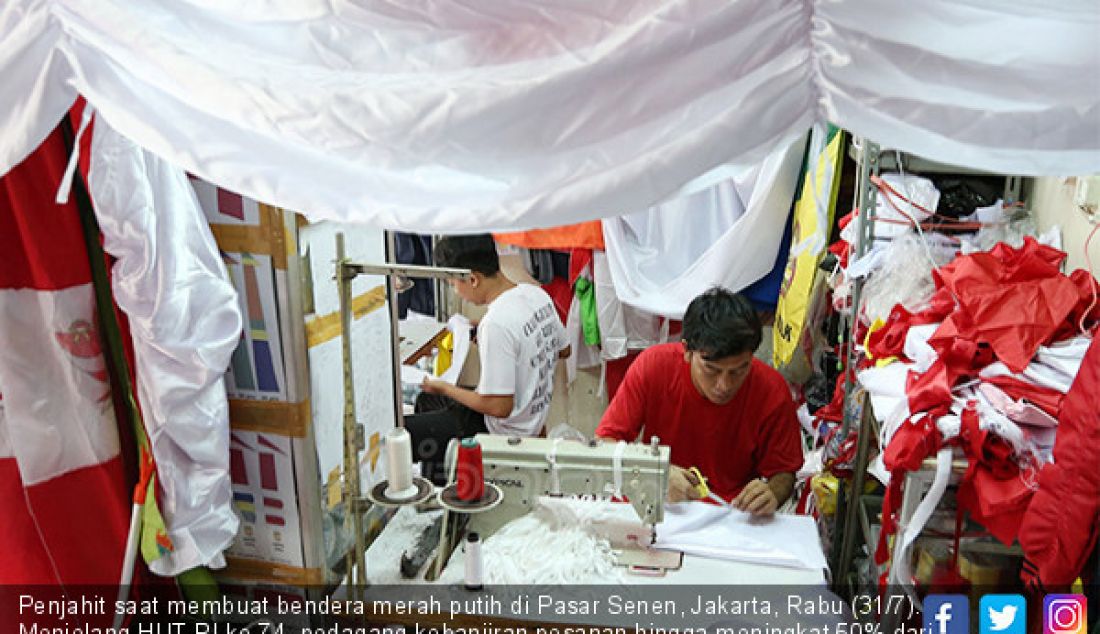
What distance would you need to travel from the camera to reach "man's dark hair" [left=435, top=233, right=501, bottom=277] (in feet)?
9.02

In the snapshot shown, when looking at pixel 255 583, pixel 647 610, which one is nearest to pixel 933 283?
pixel 647 610

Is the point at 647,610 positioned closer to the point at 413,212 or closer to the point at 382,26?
the point at 413,212

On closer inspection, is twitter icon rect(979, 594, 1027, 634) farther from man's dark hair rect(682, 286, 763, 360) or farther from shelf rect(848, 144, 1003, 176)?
shelf rect(848, 144, 1003, 176)

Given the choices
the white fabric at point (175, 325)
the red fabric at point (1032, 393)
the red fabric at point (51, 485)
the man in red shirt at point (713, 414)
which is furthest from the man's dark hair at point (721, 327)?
the red fabric at point (51, 485)

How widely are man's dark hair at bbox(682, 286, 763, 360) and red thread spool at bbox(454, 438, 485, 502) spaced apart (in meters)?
0.80

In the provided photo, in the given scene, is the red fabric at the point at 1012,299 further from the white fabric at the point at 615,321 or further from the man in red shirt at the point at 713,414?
the white fabric at the point at 615,321

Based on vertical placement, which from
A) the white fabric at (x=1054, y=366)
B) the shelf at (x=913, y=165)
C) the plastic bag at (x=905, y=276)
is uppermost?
the shelf at (x=913, y=165)

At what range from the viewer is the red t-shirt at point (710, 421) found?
8.24 ft

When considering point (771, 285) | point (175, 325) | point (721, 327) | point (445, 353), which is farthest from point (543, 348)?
point (175, 325)

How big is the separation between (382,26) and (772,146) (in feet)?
1.96

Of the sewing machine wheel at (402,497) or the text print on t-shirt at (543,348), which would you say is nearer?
the sewing machine wheel at (402,497)

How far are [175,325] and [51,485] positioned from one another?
0.49 meters

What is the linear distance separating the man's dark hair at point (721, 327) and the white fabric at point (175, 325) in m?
1.19

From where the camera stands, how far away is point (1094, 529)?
136cm
